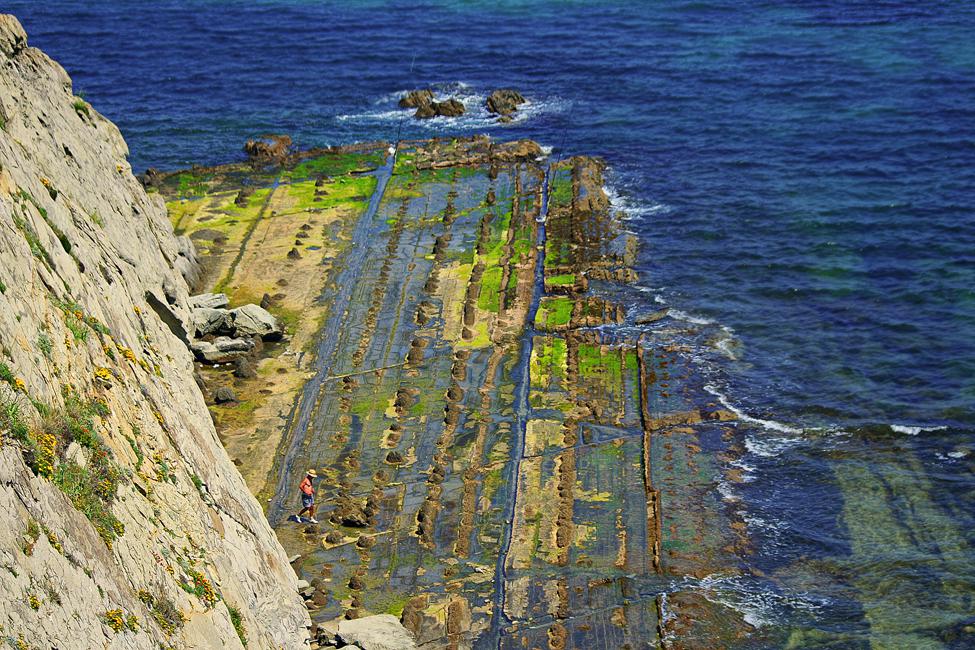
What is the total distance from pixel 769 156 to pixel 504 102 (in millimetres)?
20259

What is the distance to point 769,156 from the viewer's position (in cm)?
7350

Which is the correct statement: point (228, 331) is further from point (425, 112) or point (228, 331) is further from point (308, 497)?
point (425, 112)

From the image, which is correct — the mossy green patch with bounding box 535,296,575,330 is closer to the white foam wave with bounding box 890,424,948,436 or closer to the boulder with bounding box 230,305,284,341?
the boulder with bounding box 230,305,284,341

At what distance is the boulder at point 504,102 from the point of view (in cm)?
8357

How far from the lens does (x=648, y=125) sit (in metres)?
Result: 80.4

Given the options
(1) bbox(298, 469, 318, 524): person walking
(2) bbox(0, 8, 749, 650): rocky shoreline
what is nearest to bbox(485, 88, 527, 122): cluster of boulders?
(2) bbox(0, 8, 749, 650): rocky shoreline

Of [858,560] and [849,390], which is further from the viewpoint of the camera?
[849,390]

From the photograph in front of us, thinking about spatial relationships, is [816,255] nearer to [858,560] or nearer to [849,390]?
[849,390]

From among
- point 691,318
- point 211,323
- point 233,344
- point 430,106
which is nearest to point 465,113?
point 430,106

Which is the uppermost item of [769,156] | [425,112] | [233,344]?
[425,112]

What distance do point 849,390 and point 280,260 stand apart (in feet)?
93.6

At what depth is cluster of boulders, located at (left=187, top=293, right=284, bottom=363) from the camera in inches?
1973

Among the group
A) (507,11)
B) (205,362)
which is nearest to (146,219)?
(205,362)

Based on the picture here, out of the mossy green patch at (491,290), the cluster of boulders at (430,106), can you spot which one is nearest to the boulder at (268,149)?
the cluster of boulders at (430,106)
